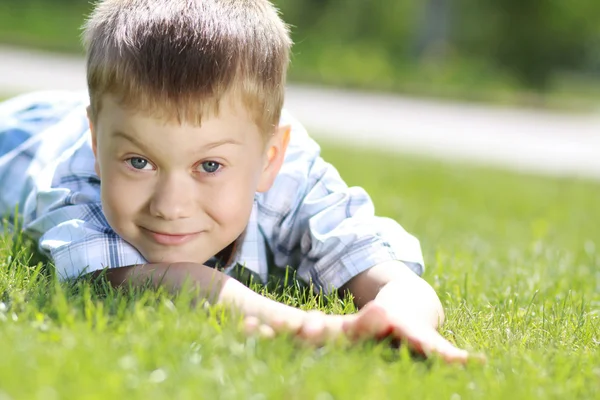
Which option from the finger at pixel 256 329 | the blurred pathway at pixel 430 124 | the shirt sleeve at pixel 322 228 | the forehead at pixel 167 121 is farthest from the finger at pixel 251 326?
the blurred pathway at pixel 430 124

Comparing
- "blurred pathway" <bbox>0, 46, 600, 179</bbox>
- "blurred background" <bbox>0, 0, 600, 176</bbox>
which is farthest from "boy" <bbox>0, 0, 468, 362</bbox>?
"blurred background" <bbox>0, 0, 600, 176</bbox>

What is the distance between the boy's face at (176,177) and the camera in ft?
8.72

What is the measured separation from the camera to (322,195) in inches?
133

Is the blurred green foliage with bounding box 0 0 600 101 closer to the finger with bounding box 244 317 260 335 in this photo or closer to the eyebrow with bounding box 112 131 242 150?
the eyebrow with bounding box 112 131 242 150

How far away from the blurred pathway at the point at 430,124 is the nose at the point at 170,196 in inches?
294

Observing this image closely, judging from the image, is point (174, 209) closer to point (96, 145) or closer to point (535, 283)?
point (96, 145)

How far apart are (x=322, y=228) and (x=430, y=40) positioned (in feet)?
54.8

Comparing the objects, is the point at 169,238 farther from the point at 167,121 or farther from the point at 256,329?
the point at 256,329

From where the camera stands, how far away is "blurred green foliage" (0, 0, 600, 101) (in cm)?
1725

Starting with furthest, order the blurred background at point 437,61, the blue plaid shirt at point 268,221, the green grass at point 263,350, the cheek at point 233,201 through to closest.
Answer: the blurred background at point 437,61 < the blue plaid shirt at point 268,221 < the cheek at point 233,201 < the green grass at point 263,350

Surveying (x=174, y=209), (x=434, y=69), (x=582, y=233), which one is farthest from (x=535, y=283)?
(x=434, y=69)

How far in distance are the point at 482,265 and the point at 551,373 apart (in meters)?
1.69

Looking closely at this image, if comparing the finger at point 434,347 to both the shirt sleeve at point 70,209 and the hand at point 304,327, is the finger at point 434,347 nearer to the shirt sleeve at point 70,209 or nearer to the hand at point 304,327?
the hand at point 304,327

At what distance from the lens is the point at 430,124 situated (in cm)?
1320
